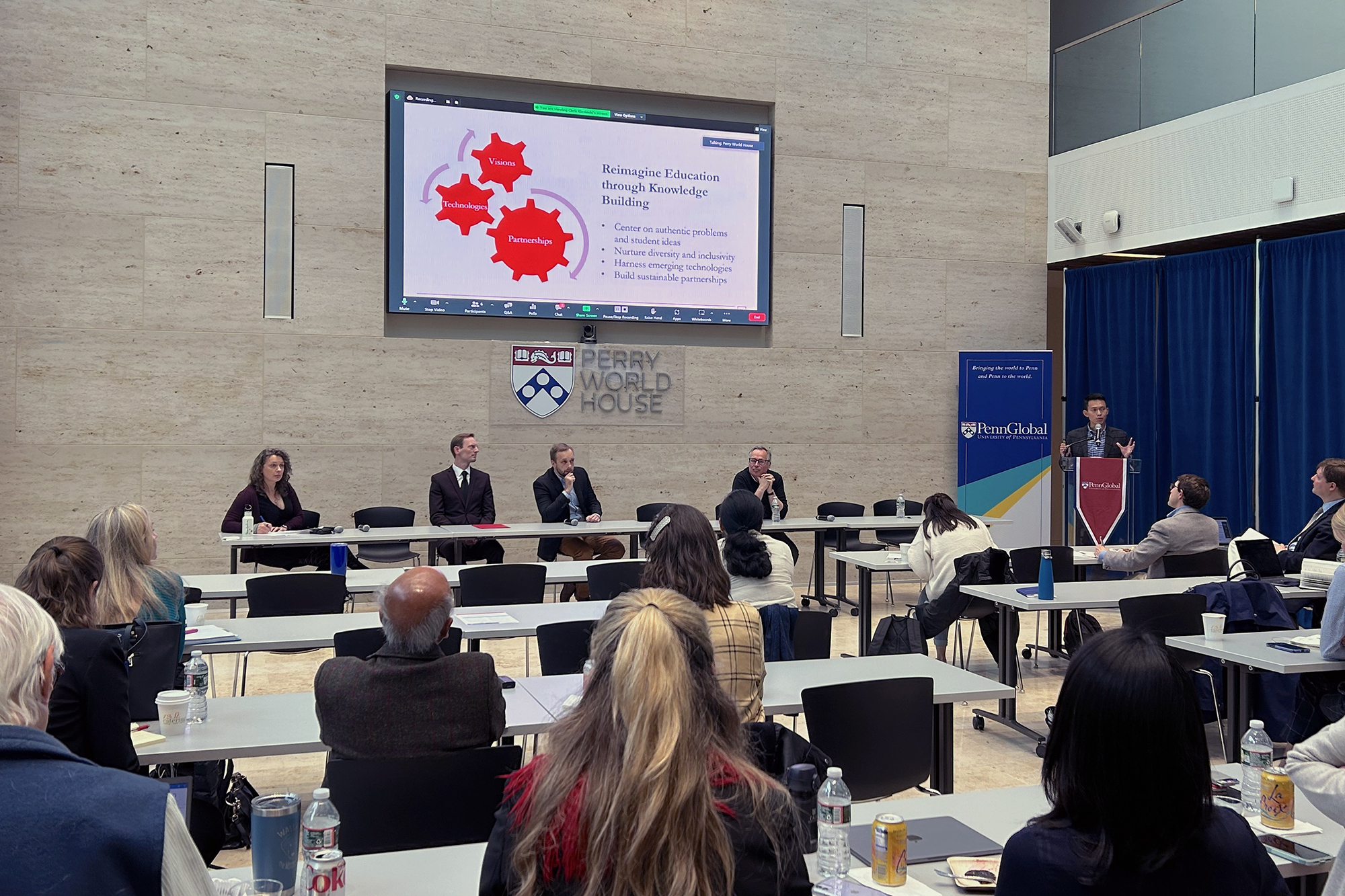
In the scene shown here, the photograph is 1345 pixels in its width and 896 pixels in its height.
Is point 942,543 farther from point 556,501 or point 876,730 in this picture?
point 556,501

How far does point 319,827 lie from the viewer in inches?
83.4

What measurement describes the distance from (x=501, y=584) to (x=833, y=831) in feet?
12.6

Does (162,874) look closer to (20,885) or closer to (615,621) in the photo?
(20,885)

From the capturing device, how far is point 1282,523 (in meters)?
9.10

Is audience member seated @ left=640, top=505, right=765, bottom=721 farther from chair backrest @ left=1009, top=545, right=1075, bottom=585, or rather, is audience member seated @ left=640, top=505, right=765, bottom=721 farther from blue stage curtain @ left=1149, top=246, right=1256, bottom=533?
blue stage curtain @ left=1149, top=246, right=1256, bottom=533

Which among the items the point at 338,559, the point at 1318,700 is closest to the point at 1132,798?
the point at 1318,700

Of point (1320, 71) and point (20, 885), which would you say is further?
point (1320, 71)

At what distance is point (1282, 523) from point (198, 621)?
8.38 meters

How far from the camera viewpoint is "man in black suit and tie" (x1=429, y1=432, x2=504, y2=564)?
28.0 ft

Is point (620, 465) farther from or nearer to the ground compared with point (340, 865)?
farther from the ground

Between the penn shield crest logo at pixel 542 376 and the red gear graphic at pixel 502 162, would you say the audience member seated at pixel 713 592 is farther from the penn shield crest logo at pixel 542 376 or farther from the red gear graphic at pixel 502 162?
the red gear graphic at pixel 502 162

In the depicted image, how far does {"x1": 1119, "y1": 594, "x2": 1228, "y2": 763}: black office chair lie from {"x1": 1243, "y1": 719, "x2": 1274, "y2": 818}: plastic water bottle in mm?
2235

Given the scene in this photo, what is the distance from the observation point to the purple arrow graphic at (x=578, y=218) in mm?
9656

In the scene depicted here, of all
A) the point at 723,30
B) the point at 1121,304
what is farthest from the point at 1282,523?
the point at 723,30
